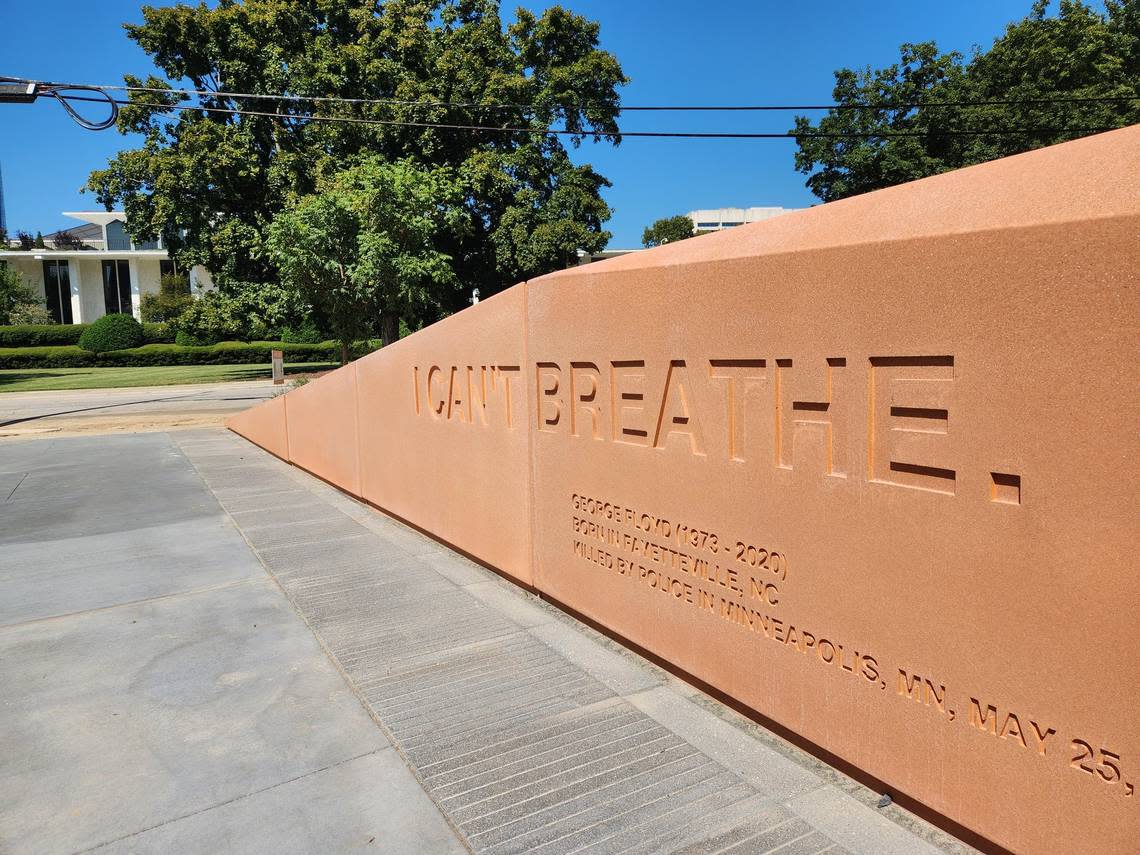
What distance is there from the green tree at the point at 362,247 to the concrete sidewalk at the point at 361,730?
40.1 ft

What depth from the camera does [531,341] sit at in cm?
461

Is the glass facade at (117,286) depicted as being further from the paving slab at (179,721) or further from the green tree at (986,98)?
the paving slab at (179,721)

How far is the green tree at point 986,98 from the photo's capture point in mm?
29891

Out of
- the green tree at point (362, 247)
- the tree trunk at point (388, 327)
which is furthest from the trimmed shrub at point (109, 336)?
the green tree at point (362, 247)

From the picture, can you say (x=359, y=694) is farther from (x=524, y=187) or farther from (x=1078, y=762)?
(x=524, y=187)

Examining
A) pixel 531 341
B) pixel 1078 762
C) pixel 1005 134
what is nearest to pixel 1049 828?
pixel 1078 762

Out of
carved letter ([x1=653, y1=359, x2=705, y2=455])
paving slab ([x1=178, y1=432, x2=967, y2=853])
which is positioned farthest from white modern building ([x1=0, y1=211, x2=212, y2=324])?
carved letter ([x1=653, y1=359, x2=705, y2=455])

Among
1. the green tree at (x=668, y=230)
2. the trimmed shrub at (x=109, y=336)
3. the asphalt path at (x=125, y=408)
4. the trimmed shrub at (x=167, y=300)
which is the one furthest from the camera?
the green tree at (x=668, y=230)

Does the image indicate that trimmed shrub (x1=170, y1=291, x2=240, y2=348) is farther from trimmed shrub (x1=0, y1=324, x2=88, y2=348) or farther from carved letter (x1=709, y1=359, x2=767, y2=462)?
carved letter (x1=709, y1=359, x2=767, y2=462)

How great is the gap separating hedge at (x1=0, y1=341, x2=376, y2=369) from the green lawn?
26.4 inches

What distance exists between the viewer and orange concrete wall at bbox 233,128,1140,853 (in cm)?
196

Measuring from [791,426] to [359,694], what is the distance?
2.26 meters

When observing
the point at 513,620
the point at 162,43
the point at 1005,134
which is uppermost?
the point at 162,43

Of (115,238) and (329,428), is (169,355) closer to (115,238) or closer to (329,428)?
(115,238)
